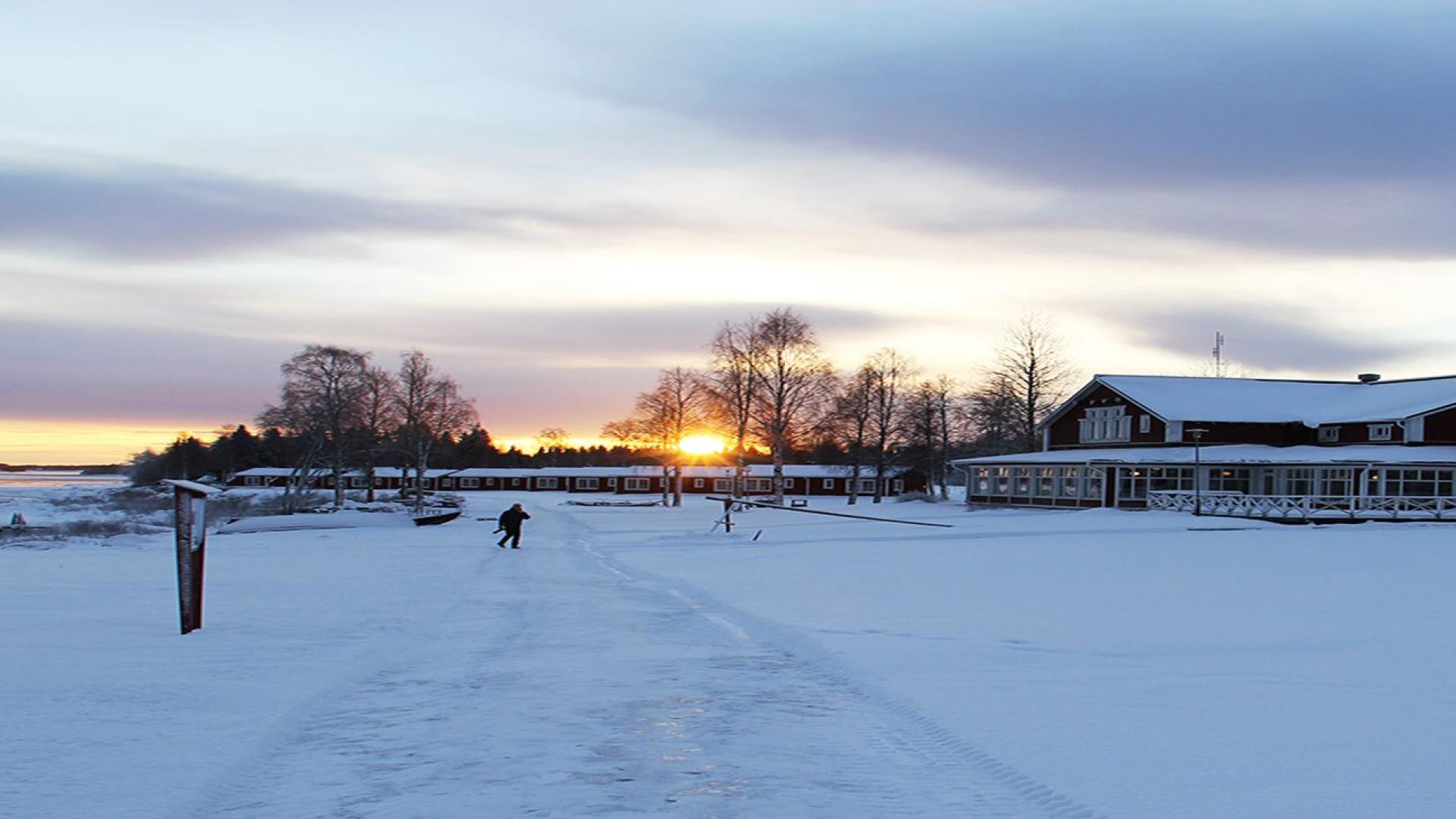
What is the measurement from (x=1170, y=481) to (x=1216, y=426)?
15.1 feet

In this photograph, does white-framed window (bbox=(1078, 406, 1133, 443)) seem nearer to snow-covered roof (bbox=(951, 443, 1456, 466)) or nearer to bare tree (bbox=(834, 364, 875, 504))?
snow-covered roof (bbox=(951, 443, 1456, 466))

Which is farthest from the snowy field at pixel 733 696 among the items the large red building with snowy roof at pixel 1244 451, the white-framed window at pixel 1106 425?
the white-framed window at pixel 1106 425

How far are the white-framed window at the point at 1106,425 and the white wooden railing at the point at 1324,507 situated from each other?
8.71 meters

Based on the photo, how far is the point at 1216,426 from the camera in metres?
54.0

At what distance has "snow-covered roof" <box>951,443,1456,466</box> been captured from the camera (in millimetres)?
46062

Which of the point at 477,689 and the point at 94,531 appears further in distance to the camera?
the point at 94,531

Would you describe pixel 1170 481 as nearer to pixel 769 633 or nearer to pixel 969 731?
pixel 769 633

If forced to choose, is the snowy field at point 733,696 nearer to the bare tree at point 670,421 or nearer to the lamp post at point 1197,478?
the lamp post at point 1197,478

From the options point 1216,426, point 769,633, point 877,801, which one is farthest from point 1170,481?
point 877,801

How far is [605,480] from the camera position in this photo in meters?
131

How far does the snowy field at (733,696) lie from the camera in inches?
295

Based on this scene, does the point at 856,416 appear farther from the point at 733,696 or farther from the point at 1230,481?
the point at 733,696

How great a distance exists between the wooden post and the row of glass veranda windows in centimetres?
4235

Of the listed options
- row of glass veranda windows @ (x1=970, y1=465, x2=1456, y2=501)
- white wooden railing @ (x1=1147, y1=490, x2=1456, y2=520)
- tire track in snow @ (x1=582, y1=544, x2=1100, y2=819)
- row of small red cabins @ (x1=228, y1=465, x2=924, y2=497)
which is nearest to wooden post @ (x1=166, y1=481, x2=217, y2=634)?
tire track in snow @ (x1=582, y1=544, x2=1100, y2=819)
